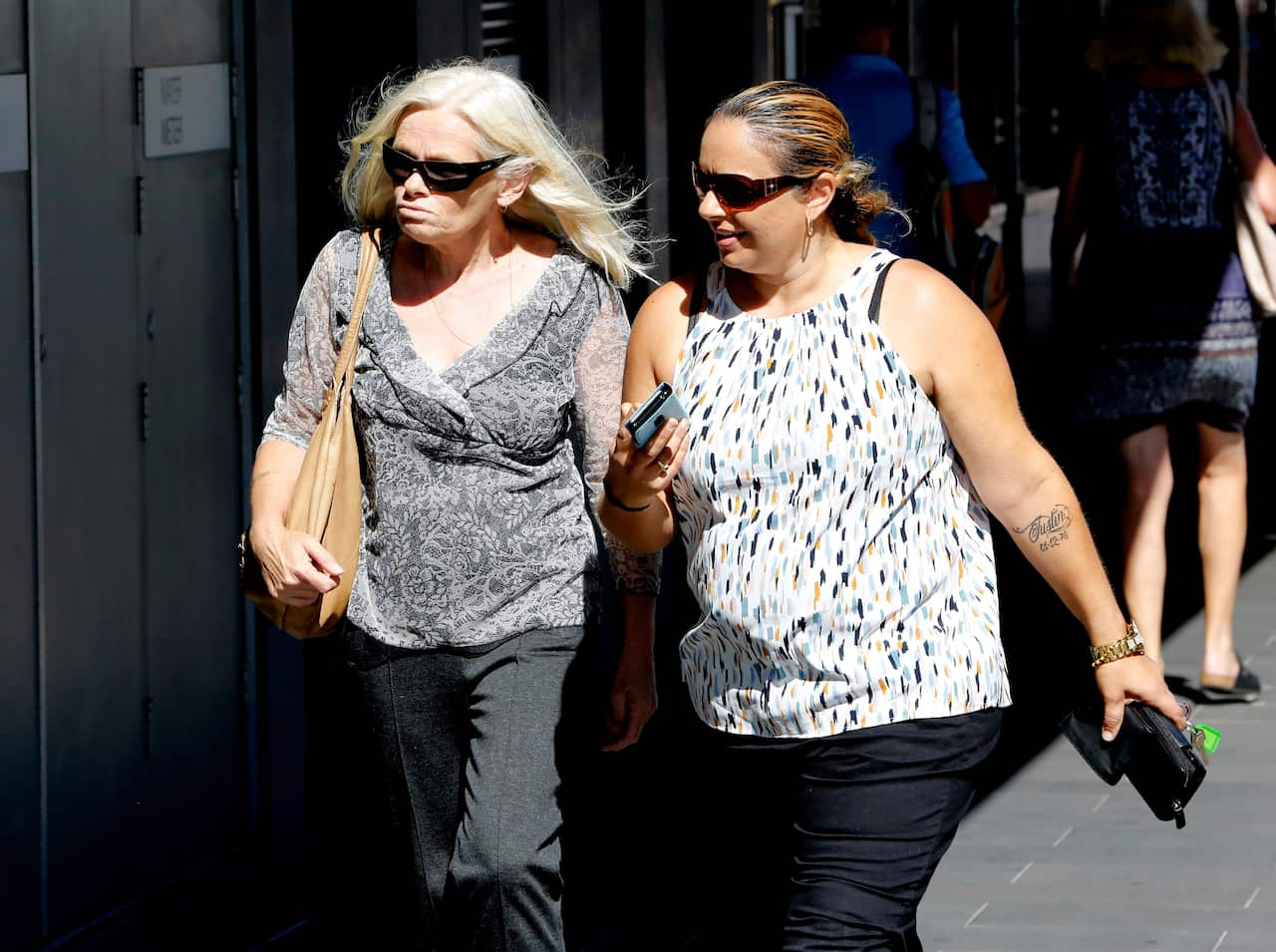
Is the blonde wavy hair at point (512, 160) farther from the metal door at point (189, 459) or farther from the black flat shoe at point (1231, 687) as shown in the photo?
the black flat shoe at point (1231, 687)

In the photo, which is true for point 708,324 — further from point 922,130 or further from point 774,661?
point 922,130

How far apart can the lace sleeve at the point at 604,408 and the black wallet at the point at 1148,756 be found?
2.40 feet

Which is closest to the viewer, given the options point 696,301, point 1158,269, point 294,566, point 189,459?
point 294,566

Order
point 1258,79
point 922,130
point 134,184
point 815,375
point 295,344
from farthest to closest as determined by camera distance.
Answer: point 1258,79, point 922,130, point 134,184, point 295,344, point 815,375

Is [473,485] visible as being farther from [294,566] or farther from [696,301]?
[696,301]

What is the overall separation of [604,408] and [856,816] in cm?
79

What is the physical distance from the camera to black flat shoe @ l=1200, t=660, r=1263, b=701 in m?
7.51

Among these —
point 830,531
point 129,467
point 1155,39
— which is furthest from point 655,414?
point 1155,39

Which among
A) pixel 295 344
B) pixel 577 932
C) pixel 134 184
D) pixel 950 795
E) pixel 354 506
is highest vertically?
pixel 134 184

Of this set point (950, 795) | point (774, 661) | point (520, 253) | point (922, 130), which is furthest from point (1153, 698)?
point (922, 130)

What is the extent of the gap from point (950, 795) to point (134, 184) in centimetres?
214

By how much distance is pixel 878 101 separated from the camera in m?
7.08

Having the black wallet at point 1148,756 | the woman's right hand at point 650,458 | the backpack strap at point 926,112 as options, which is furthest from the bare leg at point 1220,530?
the woman's right hand at point 650,458

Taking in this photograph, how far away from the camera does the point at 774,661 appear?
11.9ft
